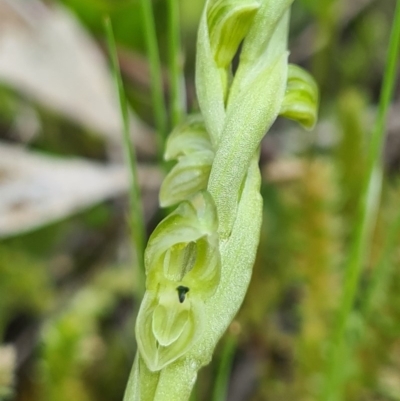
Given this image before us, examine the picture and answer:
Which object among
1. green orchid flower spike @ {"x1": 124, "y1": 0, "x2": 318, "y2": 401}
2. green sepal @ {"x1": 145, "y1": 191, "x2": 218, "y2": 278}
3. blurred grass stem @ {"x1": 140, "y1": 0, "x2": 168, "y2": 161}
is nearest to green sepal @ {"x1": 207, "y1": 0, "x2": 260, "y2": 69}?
green orchid flower spike @ {"x1": 124, "y1": 0, "x2": 318, "y2": 401}

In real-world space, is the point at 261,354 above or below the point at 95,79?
below

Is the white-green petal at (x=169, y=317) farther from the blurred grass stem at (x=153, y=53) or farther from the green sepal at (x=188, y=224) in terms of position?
the blurred grass stem at (x=153, y=53)

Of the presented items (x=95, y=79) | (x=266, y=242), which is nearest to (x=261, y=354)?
(x=266, y=242)

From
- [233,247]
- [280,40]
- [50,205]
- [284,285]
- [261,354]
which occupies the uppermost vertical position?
[280,40]

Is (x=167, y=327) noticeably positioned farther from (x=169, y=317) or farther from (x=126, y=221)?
(x=126, y=221)

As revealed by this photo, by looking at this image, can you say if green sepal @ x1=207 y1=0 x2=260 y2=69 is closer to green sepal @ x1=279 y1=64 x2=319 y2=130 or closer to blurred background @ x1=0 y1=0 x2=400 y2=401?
green sepal @ x1=279 y1=64 x2=319 y2=130

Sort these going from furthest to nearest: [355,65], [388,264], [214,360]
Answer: [355,65], [214,360], [388,264]

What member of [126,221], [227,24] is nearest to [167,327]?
[227,24]

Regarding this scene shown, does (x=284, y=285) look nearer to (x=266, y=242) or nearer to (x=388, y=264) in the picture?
(x=266, y=242)
